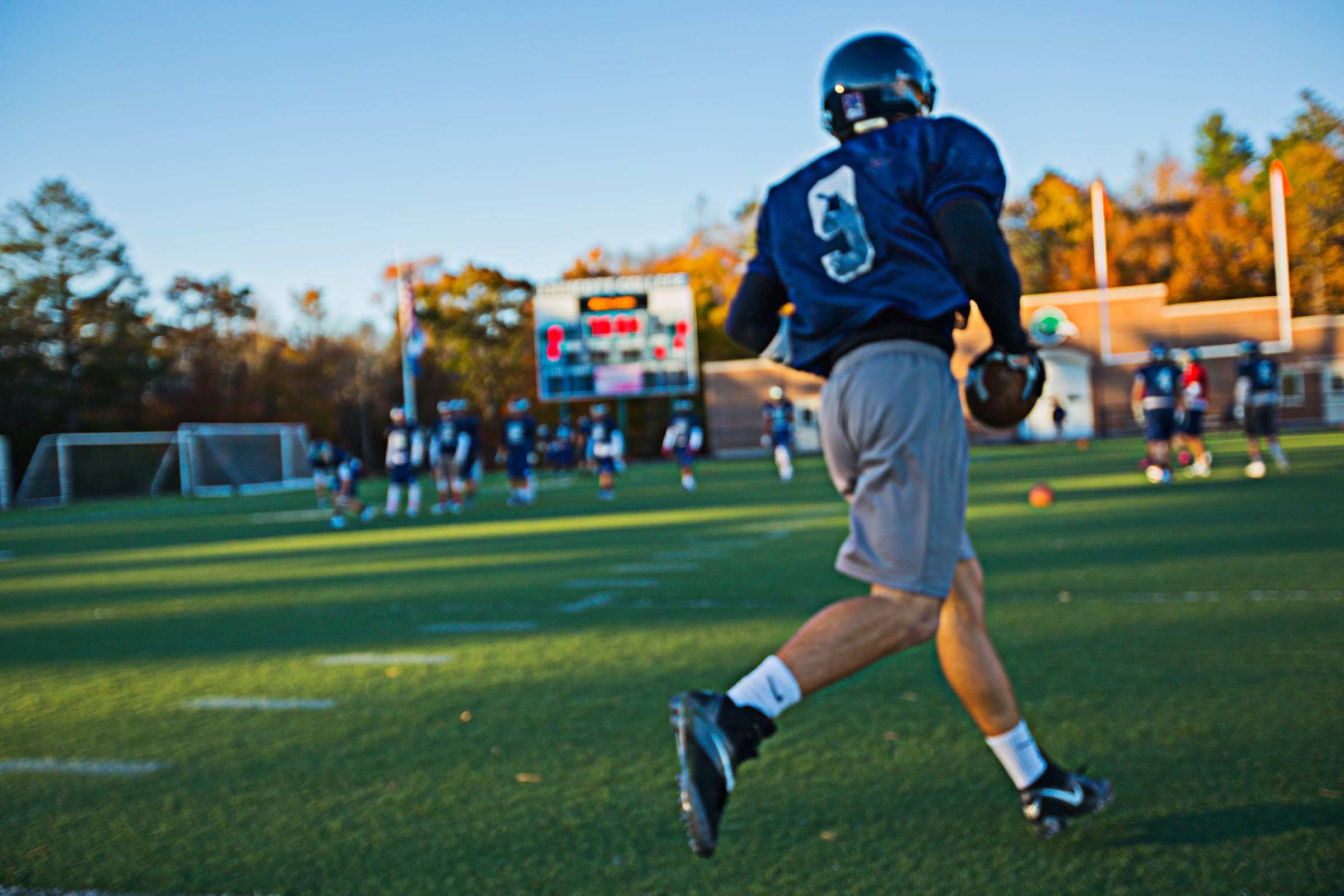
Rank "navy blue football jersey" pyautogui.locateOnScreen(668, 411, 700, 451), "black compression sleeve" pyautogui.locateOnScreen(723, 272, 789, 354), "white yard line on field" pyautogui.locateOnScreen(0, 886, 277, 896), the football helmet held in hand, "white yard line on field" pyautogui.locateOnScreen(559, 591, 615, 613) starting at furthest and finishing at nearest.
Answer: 1. "navy blue football jersey" pyautogui.locateOnScreen(668, 411, 700, 451)
2. "white yard line on field" pyautogui.locateOnScreen(559, 591, 615, 613)
3. "black compression sleeve" pyautogui.locateOnScreen(723, 272, 789, 354)
4. the football helmet held in hand
5. "white yard line on field" pyautogui.locateOnScreen(0, 886, 277, 896)

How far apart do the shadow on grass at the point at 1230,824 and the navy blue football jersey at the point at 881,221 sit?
1.31m

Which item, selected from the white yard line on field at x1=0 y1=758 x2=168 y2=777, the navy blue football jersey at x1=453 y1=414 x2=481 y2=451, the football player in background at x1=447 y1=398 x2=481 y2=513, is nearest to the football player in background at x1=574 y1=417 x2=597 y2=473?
the football player in background at x1=447 y1=398 x2=481 y2=513

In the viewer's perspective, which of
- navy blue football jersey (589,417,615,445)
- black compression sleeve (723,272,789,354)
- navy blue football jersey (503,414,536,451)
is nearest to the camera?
black compression sleeve (723,272,789,354)

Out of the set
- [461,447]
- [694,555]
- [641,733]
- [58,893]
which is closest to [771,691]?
[641,733]

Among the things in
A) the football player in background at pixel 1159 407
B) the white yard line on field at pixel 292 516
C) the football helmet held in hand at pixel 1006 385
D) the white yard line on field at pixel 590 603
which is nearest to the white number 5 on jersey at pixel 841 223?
the football helmet held in hand at pixel 1006 385

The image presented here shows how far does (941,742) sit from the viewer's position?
3.38 m

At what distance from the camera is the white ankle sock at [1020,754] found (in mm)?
2535

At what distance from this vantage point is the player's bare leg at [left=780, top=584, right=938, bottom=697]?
2225 mm

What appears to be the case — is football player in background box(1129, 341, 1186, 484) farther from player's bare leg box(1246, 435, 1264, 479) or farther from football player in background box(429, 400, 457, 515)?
football player in background box(429, 400, 457, 515)

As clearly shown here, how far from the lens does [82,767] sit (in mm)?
3551

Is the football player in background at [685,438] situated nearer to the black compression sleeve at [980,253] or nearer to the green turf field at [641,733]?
the green turf field at [641,733]

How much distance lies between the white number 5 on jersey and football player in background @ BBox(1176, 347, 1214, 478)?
48.6 ft

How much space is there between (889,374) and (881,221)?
1.15 feet

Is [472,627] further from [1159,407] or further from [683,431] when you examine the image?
[683,431]
